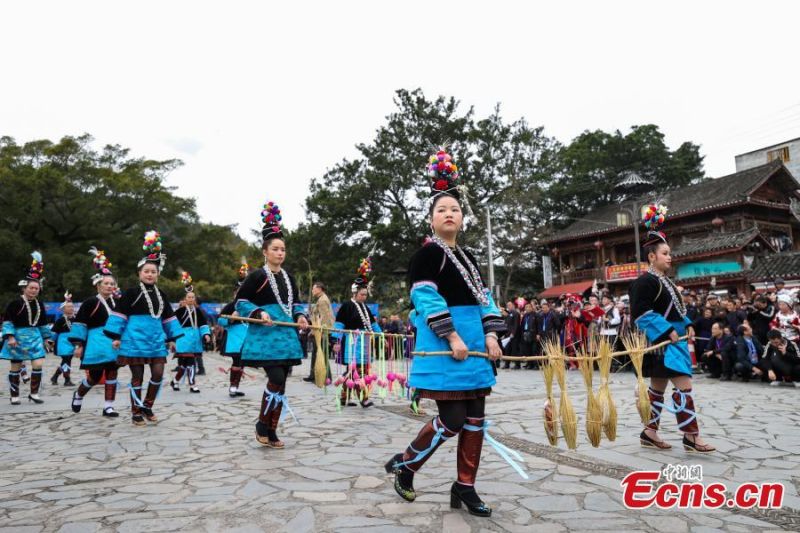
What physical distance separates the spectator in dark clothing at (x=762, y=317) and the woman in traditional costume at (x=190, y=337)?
1050 cm

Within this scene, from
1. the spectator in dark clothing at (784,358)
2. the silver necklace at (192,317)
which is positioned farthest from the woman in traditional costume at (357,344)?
the spectator in dark clothing at (784,358)

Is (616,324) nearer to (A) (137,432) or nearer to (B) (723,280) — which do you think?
(A) (137,432)

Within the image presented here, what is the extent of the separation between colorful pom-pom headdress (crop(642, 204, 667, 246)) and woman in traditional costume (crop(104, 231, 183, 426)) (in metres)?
5.65

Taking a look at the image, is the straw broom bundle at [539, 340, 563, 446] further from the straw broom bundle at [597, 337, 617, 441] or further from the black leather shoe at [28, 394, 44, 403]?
the black leather shoe at [28, 394, 44, 403]

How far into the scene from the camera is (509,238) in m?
34.7

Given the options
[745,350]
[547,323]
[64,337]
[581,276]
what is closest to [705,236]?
[581,276]

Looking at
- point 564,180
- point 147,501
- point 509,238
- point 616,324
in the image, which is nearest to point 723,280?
point 509,238

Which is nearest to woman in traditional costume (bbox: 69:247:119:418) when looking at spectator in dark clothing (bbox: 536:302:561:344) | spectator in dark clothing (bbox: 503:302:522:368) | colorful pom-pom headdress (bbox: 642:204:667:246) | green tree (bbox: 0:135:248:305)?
colorful pom-pom headdress (bbox: 642:204:667:246)

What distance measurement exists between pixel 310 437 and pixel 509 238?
1171 inches

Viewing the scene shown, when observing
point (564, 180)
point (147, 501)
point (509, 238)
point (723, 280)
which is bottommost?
point (147, 501)

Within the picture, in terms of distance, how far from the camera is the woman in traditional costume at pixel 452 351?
12.0ft

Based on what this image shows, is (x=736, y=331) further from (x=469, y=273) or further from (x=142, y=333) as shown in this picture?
(x=142, y=333)

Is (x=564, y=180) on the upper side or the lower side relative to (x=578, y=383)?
upper

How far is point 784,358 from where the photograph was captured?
32.7ft
